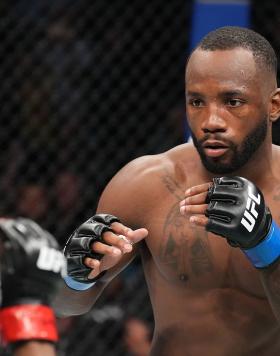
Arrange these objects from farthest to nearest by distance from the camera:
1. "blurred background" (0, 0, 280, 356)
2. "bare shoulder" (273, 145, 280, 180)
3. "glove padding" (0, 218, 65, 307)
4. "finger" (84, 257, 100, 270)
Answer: "blurred background" (0, 0, 280, 356)
"bare shoulder" (273, 145, 280, 180)
"finger" (84, 257, 100, 270)
"glove padding" (0, 218, 65, 307)

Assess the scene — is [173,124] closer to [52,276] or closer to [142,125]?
[142,125]

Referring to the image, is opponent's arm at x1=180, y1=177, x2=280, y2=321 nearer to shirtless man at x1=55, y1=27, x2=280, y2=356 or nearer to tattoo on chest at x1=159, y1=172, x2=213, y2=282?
shirtless man at x1=55, y1=27, x2=280, y2=356

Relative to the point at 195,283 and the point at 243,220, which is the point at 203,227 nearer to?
the point at 195,283

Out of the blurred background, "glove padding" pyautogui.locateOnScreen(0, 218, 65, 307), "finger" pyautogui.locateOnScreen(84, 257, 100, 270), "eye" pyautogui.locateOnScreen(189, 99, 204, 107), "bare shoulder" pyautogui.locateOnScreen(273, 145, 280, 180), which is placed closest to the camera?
"glove padding" pyautogui.locateOnScreen(0, 218, 65, 307)

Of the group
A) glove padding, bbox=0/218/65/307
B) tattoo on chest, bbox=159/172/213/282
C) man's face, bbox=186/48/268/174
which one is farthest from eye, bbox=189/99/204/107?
glove padding, bbox=0/218/65/307

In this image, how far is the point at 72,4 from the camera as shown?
3.79m

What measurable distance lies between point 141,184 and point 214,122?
0.27 metres

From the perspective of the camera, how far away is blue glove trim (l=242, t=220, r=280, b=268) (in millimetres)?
1760

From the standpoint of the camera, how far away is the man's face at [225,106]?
6.19 ft

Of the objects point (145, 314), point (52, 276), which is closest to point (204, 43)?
point (52, 276)

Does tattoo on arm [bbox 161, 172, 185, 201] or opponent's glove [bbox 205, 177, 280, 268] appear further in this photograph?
tattoo on arm [bbox 161, 172, 185, 201]

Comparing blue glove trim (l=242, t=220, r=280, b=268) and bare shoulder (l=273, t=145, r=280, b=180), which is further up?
bare shoulder (l=273, t=145, r=280, b=180)

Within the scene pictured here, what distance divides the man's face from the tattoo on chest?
0.15m

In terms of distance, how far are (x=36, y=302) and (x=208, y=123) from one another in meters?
0.58
